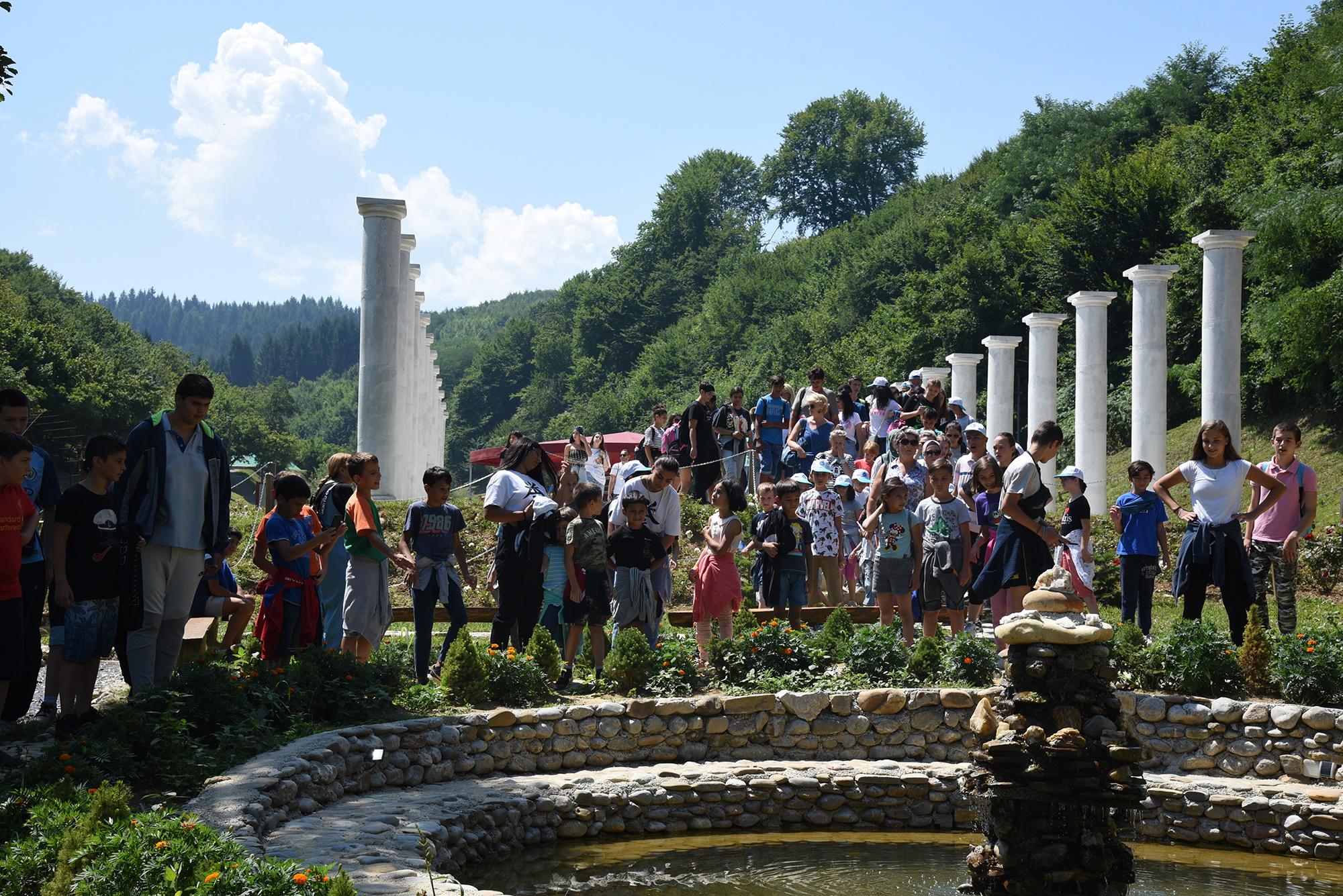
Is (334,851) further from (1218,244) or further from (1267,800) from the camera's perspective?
(1218,244)

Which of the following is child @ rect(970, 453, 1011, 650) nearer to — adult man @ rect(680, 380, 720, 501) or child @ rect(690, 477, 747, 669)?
child @ rect(690, 477, 747, 669)

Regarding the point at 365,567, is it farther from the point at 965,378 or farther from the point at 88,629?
the point at 965,378

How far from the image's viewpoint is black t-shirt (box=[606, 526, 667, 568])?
1042 cm

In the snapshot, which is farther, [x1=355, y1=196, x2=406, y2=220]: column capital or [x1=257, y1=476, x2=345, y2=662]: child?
[x1=355, y1=196, x2=406, y2=220]: column capital

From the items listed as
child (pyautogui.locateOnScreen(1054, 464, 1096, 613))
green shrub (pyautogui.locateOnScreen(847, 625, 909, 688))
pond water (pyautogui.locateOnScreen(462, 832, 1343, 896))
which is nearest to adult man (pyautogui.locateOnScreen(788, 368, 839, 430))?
child (pyautogui.locateOnScreen(1054, 464, 1096, 613))

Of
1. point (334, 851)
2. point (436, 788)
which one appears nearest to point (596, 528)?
point (436, 788)

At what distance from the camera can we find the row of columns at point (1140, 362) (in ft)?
60.2

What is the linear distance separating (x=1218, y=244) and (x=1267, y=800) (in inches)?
460

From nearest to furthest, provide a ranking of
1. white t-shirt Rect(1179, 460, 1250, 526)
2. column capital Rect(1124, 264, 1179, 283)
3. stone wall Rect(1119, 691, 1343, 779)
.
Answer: stone wall Rect(1119, 691, 1343, 779), white t-shirt Rect(1179, 460, 1250, 526), column capital Rect(1124, 264, 1179, 283)

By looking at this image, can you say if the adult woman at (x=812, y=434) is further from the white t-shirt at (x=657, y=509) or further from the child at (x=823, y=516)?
the white t-shirt at (x=657, y=509)

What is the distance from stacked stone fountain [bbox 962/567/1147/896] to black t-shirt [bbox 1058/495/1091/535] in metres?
4.20

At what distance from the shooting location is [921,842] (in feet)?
28.2

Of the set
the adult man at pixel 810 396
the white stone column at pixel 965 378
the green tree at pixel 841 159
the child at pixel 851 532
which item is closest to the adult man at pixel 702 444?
the adult man at pixel 810 396

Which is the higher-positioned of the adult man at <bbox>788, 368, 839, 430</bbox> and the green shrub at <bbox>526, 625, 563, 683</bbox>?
the adult man at <bbox>788, 368, 839, 430</bbox>
